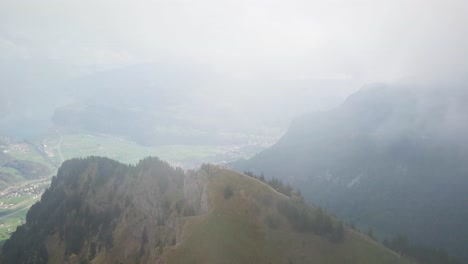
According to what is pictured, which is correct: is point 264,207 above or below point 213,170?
below

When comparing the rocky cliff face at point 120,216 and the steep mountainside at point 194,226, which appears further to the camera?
the rocky cliff face at point 120,216

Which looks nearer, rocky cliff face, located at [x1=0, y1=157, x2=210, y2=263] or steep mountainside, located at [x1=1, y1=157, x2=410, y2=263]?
steep mountainside, located at [x1=1, y1=157, x2=410, y2=263]

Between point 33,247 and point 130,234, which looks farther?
point 33,247

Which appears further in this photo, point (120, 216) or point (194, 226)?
point (120, 216)

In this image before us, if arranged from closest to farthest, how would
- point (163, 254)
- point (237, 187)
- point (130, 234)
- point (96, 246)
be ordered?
point (163, 254) < point (237, 187) < point (130, 234) < point (96, 246)

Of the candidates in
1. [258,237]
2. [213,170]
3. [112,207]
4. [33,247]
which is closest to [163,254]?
[258,237]

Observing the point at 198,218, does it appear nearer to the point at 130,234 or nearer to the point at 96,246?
the point at 130,234

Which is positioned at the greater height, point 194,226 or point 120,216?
point 194,226

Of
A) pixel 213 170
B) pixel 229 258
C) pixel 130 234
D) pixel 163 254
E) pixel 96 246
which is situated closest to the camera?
pixel 229 258
